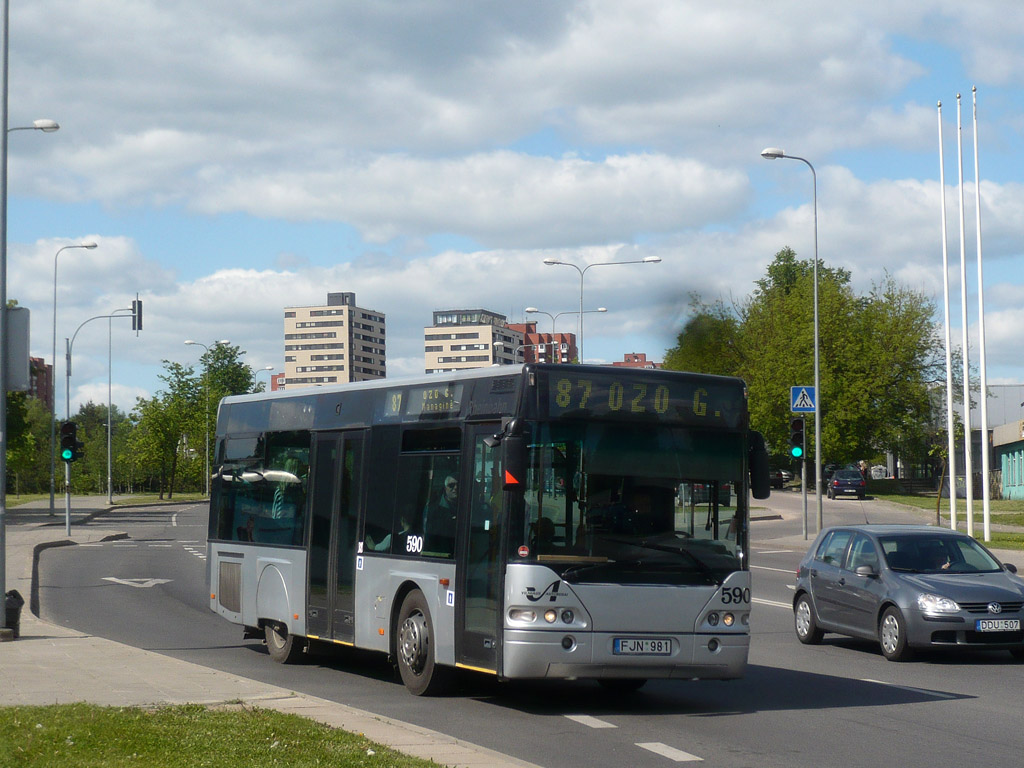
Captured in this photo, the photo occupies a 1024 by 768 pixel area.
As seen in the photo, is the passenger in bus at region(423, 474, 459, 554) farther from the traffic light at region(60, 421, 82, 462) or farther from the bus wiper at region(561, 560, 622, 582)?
the traffic light at region(60, 421, 82, 462)

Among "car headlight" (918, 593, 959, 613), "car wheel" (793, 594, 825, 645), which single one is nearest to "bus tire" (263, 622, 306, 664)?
"car wheel" (793, 594, 825, 645)

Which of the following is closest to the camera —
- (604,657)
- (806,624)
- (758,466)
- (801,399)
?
(604,657)

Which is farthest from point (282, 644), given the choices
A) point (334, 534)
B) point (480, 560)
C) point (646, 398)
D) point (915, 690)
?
point (915, 690)

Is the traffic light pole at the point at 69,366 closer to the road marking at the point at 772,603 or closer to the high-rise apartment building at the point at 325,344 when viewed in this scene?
the road marking at the point at 772,603

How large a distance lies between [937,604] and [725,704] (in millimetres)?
3927

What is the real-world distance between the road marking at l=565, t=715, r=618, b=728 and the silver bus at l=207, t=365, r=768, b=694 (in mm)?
349

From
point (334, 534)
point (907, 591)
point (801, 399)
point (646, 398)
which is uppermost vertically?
point (801, 399)

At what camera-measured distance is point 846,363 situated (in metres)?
72.6

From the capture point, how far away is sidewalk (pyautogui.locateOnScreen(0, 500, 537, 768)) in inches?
340

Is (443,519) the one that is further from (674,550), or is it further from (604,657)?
(674,550)

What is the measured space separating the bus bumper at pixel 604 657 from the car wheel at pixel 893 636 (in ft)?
14.7

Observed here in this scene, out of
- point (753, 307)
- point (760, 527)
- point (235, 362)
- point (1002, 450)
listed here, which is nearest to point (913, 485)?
point (1002, 450)

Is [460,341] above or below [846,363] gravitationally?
above

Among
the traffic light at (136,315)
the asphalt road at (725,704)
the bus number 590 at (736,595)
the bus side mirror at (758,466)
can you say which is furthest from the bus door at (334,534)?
the traffic light at (136,315)
